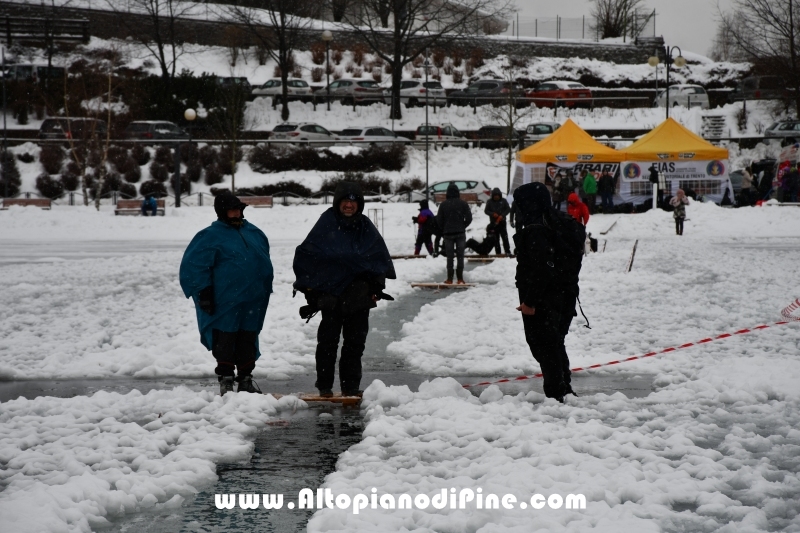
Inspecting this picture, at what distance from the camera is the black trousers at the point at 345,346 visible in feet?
24.6

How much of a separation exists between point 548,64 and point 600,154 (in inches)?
1258

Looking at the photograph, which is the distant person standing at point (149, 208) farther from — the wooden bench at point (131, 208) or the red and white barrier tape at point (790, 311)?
the red and white barrier tape at point (790, 311)

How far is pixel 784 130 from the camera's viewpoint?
45594 mm

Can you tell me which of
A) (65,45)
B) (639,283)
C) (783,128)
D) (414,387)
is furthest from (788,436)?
(65,45)

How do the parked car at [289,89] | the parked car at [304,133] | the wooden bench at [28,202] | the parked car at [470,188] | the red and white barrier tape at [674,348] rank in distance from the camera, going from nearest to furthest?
the red and white barrier tape at [674,348]
the wooden bench at [28,202]
the parked car at [470,188]
the parked car at [304,133]
the parked car at [289,89]

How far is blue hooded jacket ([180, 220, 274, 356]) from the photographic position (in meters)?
7.36

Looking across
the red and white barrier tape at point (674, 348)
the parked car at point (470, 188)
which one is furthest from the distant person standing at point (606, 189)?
the red and white barrier tape at point (674, 348)

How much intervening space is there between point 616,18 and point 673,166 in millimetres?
42839

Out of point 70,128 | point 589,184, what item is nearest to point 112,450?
point 589,184

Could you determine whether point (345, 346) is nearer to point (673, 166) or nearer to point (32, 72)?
point (673, 166)

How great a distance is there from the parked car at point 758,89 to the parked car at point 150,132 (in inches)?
1230

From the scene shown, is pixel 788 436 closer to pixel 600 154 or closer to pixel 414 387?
pixel 414 387

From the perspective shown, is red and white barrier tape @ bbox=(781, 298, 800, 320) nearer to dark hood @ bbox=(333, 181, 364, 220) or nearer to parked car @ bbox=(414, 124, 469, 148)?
dark hood @ bbox=(333, 181, 364, 220)

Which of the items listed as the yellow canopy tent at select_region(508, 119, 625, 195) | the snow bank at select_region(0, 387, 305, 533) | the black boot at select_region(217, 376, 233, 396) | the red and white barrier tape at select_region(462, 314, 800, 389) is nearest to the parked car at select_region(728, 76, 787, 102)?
the yellow canopy tent at select_region(508, 119, 625, 195)
